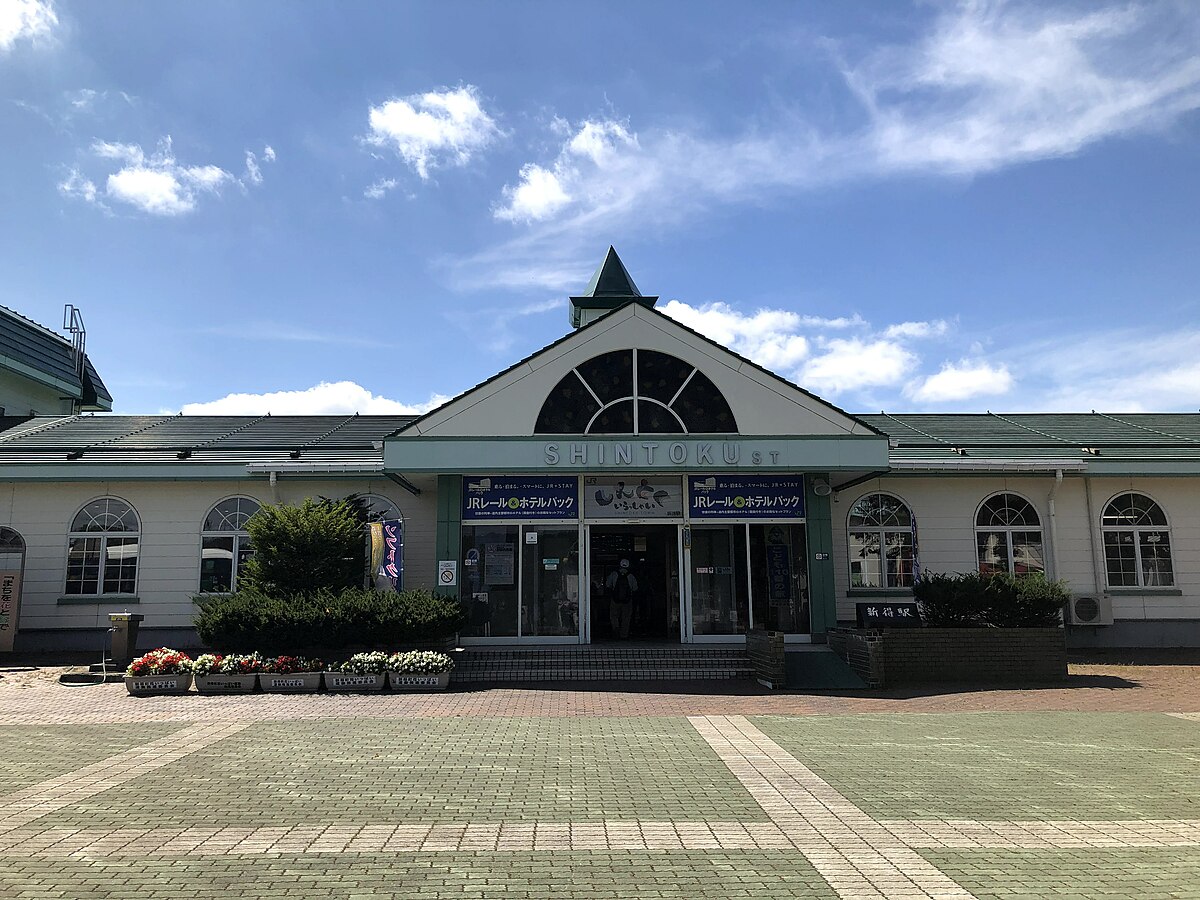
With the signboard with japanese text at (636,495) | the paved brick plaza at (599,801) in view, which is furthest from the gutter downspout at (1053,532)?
the signboard with japanese text at (636,495)

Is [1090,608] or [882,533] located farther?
[882,533]

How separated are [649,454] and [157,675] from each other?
27.6 feet

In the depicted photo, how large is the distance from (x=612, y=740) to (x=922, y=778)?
3209 millimetres

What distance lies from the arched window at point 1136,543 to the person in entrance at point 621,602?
32.4 feet

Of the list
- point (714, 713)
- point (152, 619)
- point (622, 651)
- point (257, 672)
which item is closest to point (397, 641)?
point (257, 672)

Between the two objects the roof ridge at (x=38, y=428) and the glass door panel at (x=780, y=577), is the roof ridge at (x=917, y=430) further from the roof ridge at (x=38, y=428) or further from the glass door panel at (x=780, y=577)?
the roof ridge at (x=38, y=428)

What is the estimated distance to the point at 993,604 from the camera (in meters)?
14.7

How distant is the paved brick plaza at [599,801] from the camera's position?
5141mm

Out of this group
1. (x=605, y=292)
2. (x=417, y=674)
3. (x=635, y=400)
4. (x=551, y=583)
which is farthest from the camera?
(x=605, y=292)

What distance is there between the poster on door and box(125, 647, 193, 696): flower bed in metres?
5.36

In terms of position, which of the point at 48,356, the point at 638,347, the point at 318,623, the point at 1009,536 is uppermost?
the point at 48,356

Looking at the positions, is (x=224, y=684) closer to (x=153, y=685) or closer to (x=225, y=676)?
(x=225, y=676)

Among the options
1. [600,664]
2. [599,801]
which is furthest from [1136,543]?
[599,801]

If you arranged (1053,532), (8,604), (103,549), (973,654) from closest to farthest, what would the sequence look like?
(973,654)
(8,604)
(103,549)
(1053,532)
